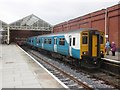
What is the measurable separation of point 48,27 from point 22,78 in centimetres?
5620

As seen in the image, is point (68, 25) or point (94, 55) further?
point (68, 25)

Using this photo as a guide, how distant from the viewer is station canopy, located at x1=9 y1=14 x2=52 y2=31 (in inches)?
2685

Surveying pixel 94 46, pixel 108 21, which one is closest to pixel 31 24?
pixel 108 21

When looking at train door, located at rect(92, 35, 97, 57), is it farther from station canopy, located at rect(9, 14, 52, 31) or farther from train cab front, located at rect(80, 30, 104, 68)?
station canopy, located at rect(9, 14, 52, 31)

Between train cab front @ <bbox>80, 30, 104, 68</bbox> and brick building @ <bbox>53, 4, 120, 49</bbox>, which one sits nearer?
train cab front @ <bbox>80, 30, 104, 68</bbox>

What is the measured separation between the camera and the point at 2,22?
→ 228 feet

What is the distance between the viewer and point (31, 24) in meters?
68.4

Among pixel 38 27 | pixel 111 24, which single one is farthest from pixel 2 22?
pixel 111 24

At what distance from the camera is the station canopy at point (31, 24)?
68.2 m

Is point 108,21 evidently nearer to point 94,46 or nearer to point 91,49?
point 94,46

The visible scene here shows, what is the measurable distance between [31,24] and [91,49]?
170 ft

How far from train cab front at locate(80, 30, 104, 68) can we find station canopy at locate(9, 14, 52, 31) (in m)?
50.8

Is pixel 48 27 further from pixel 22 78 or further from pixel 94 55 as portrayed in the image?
pixel 22 78

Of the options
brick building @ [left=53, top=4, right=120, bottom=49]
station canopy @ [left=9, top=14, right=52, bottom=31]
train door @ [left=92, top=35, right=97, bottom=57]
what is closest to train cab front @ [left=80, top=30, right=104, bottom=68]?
train door @ [left=92, top=35, right=97, bottom=57]
